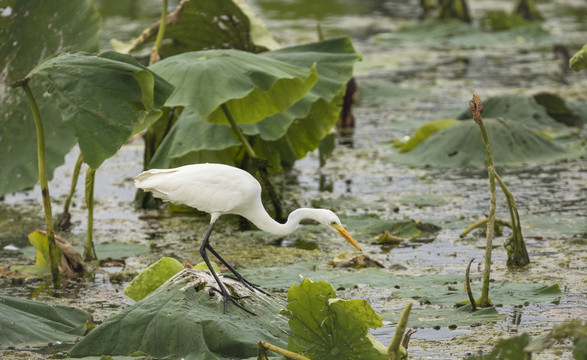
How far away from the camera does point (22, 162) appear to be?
494 centimetres

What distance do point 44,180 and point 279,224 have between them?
3.84ft

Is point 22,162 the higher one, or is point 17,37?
point 17,37

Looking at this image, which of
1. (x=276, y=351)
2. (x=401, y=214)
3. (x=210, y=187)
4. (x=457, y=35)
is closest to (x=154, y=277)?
(x=210, y=187)

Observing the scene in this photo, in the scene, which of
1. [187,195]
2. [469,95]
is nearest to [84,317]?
[187,195]

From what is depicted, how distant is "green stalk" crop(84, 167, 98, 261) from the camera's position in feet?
15.0

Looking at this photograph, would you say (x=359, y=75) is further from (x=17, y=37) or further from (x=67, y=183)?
(x=17, y=37)

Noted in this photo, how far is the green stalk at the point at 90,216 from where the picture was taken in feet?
15.0

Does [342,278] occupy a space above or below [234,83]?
below

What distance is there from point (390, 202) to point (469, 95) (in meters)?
3.57

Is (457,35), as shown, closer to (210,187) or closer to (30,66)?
(30,66)

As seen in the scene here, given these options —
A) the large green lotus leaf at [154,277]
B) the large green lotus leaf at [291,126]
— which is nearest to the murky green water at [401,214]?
the large green lotus leaf at [154,277]

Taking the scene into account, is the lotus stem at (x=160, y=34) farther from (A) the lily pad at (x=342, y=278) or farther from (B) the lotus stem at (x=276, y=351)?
(B) the lotus stem at (x=276, y=351)

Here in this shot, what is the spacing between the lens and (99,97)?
378cm

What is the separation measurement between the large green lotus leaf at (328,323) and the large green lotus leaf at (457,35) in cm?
975
